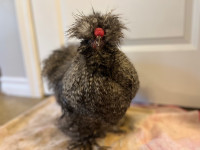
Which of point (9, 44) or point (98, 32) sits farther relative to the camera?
point (9, 44)

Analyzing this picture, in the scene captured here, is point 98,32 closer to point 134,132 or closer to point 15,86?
point 134,132

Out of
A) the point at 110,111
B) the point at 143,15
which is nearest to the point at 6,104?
the point at 110,111

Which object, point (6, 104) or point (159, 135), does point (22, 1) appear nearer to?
point (6, 104)

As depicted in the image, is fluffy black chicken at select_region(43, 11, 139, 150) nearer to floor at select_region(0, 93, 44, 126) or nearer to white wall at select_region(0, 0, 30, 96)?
floor at select_region(0, 93, 44, 126)

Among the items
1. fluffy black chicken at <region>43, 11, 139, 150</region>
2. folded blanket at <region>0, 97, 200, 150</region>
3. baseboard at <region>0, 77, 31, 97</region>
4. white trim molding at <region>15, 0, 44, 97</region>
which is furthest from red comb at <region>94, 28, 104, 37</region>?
baseboard at <region>0, 77, 31, 97</region>

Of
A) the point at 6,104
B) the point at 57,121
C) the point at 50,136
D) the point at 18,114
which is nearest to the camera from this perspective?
the point at 50,136

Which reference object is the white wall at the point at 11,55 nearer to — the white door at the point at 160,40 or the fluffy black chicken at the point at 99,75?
the white door at the point at 160,40

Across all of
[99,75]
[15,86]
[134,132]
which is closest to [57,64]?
[99,75]
